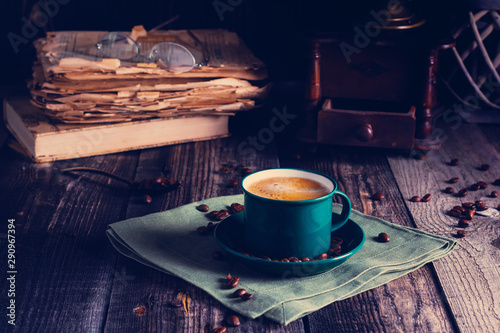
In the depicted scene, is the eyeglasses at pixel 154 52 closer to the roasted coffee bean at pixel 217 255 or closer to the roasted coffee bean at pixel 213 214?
the roasted coffee bean at pixel 213 214

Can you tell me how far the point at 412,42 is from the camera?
1.53 metres

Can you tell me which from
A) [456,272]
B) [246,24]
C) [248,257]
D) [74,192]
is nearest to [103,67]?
[74,192]

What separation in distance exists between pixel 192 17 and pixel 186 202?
891 millimetres

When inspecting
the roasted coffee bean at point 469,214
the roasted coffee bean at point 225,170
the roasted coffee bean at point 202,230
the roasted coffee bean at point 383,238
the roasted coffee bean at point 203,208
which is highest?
the roasted coffee bean at point 202,230

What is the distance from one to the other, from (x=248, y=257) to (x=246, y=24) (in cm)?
126

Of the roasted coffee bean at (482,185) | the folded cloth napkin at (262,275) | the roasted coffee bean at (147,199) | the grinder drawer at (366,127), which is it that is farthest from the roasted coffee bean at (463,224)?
the roasted coffee bean at (147,199)

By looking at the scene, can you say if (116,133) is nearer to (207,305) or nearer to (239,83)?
(239,83)

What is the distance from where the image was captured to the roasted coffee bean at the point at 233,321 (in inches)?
36.4

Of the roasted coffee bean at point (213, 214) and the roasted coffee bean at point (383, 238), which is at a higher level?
the roasted coffee bean at point (383, 238)

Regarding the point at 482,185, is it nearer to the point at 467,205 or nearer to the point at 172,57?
the point at 467,205

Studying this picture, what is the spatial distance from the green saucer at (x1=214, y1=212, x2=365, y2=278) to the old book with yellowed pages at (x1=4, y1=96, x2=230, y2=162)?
63 cm

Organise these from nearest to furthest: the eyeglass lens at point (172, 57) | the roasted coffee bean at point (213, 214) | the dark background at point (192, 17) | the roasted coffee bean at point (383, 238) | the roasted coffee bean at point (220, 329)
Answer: the roasted coffee bean at point (220, 329)
the roasted coffee bean at point (383, 238)
the roasted coffee bean at point (213, 214)
the eyeglass lens at point (172, 57)
the dark background at point (192, 17)

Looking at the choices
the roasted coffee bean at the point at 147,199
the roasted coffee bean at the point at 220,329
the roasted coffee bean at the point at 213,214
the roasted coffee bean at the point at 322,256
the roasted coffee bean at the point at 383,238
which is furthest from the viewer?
the roasted coffee bean at the point at 147,199

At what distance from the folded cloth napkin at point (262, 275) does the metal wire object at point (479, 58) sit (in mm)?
658
